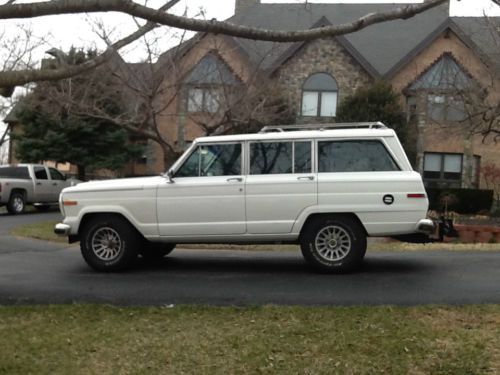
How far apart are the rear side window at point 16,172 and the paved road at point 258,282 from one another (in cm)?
1291

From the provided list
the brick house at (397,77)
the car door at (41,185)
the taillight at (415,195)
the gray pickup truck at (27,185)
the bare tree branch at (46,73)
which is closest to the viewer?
the bare tree branch at (46,73)

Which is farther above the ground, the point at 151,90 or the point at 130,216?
the point at 151,90

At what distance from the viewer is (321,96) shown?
2862 centimetres

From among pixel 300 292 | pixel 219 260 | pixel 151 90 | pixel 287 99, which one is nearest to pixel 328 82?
pixel 287 99

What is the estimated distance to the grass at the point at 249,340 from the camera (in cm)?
464

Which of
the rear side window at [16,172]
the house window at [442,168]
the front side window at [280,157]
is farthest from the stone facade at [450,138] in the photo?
the front side window at [280,157]

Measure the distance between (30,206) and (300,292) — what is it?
21110 millimetres

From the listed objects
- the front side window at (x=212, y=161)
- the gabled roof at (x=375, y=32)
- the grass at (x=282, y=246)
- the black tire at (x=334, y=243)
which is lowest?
the grass at (x=282, y=246)

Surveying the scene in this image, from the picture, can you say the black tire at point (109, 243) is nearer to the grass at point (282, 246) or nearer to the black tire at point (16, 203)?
the grass at point (282, 246)

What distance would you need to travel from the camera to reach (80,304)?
634cm

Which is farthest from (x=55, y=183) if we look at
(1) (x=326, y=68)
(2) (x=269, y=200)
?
(2) (x=269, y=200)

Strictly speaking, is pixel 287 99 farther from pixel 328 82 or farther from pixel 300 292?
pixel 300 292

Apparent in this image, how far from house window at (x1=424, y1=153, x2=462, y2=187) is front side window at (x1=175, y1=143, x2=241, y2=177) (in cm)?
2208

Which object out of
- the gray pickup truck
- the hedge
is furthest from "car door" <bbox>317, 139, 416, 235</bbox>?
the hedge
